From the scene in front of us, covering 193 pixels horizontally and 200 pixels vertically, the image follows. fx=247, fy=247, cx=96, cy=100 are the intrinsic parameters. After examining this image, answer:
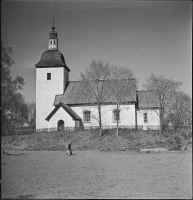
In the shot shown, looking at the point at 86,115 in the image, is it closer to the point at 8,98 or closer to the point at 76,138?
the point at 76,138

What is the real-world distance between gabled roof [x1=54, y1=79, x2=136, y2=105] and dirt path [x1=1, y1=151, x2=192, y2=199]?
100 inches

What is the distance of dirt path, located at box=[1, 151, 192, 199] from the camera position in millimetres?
5035

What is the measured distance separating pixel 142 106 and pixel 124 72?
1049 cm

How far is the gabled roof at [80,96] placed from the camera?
9992mm

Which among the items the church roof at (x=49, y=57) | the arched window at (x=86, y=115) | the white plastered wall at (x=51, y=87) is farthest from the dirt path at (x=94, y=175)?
the arched window at (x=86, y=115)

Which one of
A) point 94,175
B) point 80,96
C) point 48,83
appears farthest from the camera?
point 80,96

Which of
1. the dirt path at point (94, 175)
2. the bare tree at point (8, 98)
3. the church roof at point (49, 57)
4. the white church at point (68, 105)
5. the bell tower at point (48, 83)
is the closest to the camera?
the dirt path at point (94, 175)

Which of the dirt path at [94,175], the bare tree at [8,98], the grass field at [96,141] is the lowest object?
the dirt path at [94,175]

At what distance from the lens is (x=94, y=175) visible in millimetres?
6324

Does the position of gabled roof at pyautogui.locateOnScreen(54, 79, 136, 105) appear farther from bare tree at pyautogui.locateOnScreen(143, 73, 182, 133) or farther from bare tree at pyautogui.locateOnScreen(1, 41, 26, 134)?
bare tree at pyautogui.locateOnScreen(1, 41, 26, 134)

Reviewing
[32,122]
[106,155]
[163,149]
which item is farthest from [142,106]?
[32,122]

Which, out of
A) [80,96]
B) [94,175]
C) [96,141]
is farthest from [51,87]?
[94,175]

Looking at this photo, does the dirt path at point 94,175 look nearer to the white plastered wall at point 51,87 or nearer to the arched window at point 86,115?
the white plastered wall at point 51,87

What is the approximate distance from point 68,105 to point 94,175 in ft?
32.8
